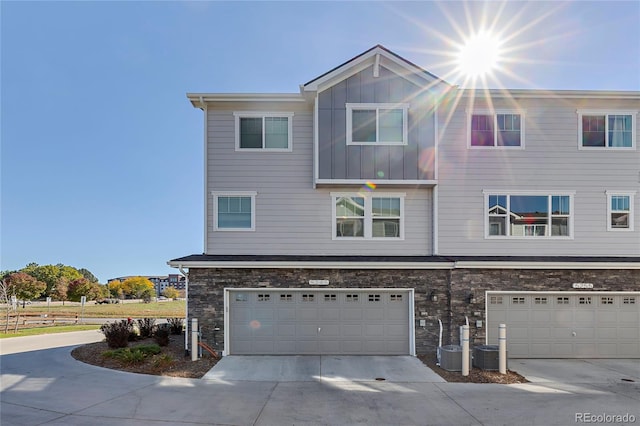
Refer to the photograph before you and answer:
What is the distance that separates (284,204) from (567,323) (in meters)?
9.52

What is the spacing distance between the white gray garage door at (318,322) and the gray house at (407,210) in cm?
4

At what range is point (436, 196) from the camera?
12.3 m

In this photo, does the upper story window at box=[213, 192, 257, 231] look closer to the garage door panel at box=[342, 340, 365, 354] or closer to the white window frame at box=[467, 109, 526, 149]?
the garage door panel at box=[342, 340, 365, 354]

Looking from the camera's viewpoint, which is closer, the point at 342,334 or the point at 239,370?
the point at 239,370

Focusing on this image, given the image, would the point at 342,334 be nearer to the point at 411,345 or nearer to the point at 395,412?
the point at 411,345

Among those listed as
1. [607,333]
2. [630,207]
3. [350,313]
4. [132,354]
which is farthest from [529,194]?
[132,354]

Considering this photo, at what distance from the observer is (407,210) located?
1246 cm

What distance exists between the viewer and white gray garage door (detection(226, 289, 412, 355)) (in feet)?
37.9

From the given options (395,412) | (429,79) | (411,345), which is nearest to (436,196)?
(429,79)

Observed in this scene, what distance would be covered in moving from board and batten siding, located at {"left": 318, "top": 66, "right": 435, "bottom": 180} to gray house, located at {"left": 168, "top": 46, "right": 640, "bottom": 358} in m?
0.05

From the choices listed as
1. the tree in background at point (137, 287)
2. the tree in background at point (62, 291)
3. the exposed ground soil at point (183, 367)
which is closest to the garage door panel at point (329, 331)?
the exposed ground soil at point (183, 367)

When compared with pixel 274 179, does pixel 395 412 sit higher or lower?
lower

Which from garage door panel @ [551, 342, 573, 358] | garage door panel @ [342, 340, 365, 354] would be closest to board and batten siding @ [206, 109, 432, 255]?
garage door panel @ [342, 340, 365, 354]

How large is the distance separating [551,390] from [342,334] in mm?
5501
